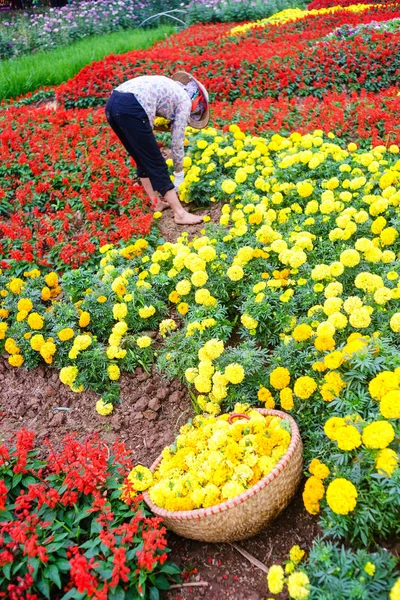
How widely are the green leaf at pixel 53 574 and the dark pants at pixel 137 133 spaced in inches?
124

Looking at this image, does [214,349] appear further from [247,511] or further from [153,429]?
[247,511]

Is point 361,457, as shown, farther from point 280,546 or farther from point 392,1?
point 392,1

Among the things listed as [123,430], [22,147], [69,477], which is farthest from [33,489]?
[22,147]

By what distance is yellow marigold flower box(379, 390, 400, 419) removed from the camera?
1.91 meters

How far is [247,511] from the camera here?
6.87 feet

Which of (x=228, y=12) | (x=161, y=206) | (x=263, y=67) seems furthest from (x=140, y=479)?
(x=228, y=12)

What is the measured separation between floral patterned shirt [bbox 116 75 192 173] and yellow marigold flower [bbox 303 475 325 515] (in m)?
3.18

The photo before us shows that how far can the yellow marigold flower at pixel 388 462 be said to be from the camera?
1.87 metres

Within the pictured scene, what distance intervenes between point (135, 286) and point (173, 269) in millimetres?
327

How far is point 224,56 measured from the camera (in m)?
8.45

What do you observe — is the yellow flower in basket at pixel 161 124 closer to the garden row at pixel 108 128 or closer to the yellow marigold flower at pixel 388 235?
the garden row at pixel 108 128

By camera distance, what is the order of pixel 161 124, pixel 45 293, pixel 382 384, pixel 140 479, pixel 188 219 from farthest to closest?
pixel 161 124 → pixel 188 219 → pixel 45 293 → pixel 140 479 → pixel 382 384

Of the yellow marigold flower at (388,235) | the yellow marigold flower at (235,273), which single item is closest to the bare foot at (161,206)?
the yellow marigold flower at (235,273)

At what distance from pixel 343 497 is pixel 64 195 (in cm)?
429
